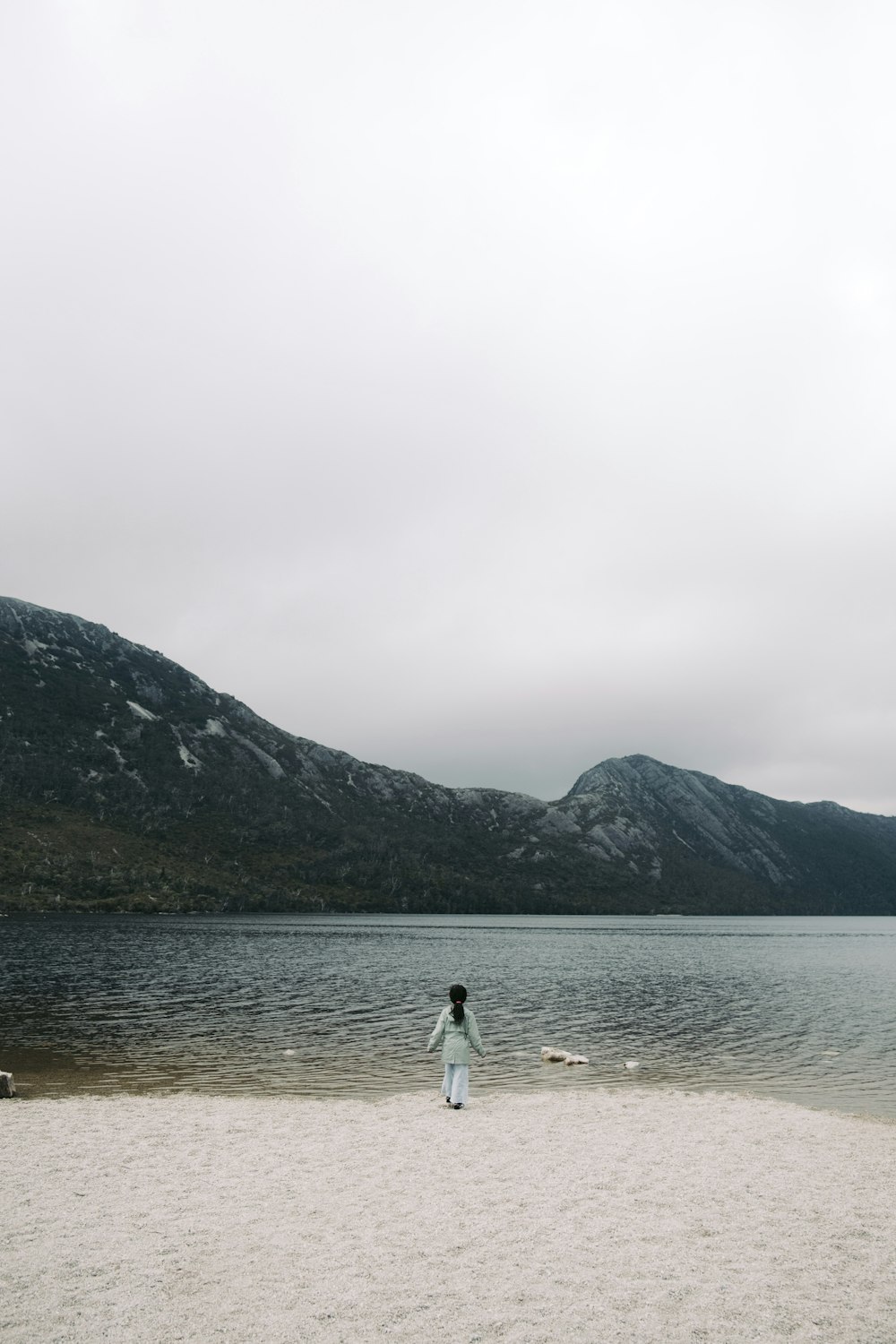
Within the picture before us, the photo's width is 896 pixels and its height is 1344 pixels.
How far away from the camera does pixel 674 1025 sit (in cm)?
4712

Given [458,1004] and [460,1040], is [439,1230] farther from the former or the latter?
[458,1004]

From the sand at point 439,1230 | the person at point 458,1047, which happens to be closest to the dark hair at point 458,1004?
the person at point 458,1047

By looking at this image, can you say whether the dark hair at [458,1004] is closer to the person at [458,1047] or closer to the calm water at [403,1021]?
the person at [458,1047]

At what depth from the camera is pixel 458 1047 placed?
23.9 m

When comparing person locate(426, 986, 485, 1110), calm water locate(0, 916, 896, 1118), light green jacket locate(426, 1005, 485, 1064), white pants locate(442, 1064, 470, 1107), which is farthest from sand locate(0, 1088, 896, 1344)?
calm water locate(0, 916, 896, 1118)

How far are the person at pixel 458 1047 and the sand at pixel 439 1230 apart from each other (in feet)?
5.76

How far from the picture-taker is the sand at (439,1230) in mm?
9883

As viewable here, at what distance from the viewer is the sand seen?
9.88 m

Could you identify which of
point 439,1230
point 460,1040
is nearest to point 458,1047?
point 460,1040

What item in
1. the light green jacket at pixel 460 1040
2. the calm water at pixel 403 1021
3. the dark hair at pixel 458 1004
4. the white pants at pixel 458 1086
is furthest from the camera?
the calm water at pixel 403 1021

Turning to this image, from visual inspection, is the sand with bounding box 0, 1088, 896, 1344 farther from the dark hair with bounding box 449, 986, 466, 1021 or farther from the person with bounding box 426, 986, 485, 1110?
the dark hair with bounding box 449, 986, 466, 1021

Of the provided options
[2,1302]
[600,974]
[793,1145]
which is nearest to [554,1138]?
[793,1145]

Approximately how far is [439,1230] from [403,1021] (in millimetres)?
34508

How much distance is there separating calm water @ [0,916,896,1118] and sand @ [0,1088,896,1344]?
332 inches
